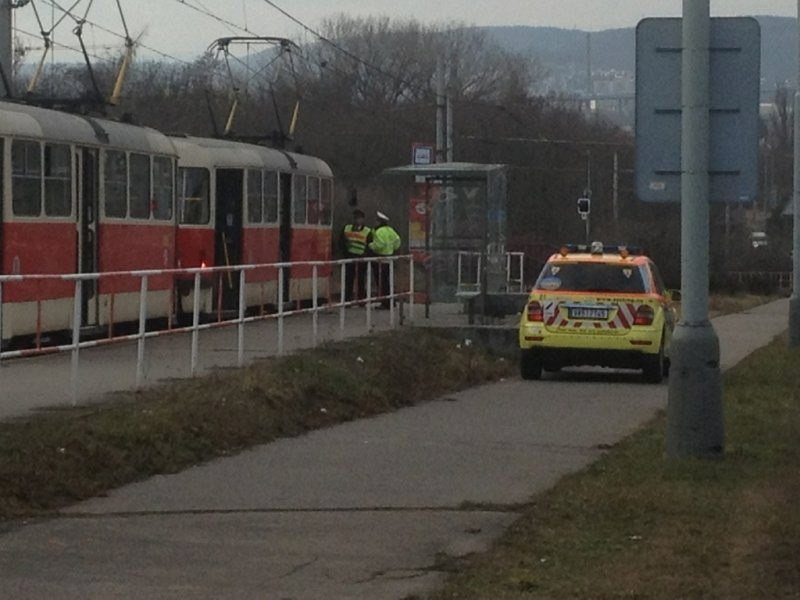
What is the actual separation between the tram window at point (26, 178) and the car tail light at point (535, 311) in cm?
598

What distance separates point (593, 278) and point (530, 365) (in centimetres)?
131

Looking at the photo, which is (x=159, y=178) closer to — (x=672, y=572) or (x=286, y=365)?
(x=286, y=365)

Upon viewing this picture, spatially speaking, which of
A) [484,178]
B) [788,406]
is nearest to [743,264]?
[484,178]

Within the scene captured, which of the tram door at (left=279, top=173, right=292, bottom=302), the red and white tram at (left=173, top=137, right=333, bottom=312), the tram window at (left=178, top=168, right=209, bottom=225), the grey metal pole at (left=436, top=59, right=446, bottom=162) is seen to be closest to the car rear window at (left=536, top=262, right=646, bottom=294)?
the red and white tram at (left=173, top=137, right=333, bottom=312)

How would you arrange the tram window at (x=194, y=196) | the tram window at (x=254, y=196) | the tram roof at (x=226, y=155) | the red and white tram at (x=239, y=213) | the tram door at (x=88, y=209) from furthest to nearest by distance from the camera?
the tram window at (x=254, y=196), the tram roof at (x=226, y=155), the tram window at (x=194, y=196), the red and white tram at (x=239, y=213), the tram door at (x=88, y=209)

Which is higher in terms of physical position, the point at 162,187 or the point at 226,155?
the point at 226,155

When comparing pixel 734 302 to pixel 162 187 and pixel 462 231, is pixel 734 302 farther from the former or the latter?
pixel 162 187

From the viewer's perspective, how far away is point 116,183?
25.0m

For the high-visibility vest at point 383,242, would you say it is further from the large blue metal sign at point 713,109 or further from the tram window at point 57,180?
the large blue metal sign at point 713,109

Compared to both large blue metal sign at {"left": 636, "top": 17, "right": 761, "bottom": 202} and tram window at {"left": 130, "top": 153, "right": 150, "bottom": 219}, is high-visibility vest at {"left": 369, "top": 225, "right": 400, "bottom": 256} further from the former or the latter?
large blue metal sign at {"left": 636, "top": 17, "right": 761, "bottom": 202}

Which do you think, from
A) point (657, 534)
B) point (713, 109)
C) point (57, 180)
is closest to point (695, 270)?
point (713, 109)

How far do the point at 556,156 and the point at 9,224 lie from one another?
50.7 metres

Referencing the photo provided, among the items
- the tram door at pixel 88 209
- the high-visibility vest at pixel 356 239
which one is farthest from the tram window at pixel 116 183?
the high-visibility vest at pixel 356 239

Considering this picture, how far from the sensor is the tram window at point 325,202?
37.1 meters
